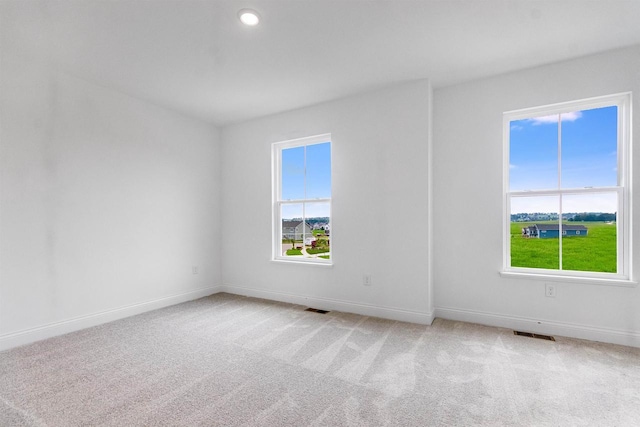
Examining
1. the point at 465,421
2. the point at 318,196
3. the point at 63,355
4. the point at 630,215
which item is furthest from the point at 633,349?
the point at 63,355

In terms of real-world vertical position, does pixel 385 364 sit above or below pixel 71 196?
below

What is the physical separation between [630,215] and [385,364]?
2556 millimetres

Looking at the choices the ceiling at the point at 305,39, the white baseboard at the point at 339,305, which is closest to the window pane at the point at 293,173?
the ceiling at the point at 305,39

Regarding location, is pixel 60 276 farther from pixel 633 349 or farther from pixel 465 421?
pixel 633 349

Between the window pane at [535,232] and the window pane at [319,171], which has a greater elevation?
the window pane at [319,171]

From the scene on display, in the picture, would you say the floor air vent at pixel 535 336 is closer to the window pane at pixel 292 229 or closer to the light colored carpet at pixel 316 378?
the light colored carpet at pixel 316 378

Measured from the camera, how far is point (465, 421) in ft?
5.40

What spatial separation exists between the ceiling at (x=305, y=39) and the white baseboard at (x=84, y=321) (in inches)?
98.7

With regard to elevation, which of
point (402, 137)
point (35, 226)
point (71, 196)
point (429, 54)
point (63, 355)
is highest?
point (429, 54)

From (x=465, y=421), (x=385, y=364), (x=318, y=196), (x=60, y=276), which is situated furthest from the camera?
(x=318, y=196)

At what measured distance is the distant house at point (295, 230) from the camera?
13.6 ft

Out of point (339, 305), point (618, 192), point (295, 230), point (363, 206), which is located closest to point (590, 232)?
point (618, 192)

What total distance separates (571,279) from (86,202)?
492 cm

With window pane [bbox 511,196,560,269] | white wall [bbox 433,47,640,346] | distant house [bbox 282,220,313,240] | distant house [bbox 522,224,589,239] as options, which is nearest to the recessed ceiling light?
white wall [bbox 433,47,640,346]
